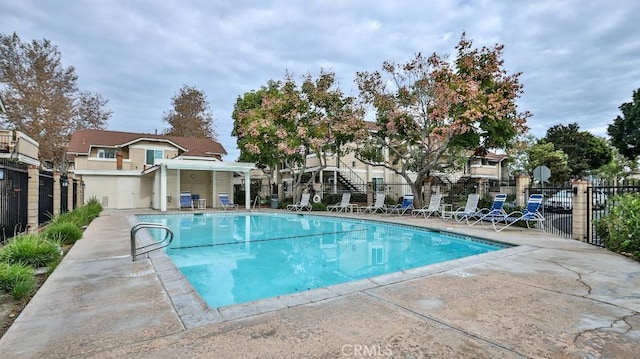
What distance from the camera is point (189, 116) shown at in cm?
3891

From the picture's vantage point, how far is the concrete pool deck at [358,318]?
8.72 ft

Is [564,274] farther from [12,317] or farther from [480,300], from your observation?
[12,317]

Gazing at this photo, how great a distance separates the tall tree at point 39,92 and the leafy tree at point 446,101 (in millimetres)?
24561

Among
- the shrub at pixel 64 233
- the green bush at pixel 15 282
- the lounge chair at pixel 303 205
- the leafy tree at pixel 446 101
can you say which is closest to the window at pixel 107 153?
the lounge chair at pixel 303 205

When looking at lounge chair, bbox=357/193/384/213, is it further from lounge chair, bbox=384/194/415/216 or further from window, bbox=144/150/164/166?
window, bbox=144/150/164/166

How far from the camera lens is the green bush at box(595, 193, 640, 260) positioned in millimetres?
6121

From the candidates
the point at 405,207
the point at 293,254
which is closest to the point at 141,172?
the point at 405,207

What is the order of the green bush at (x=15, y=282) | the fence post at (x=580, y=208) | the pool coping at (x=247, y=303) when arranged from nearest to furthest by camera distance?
1. the pool coping at (x=247, y=303)
2. the green bush at (x=15, y=282)
3. the fence post at (x=580, y=208)

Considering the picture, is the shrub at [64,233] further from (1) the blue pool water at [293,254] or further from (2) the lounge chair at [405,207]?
(2) the lounge chair at [405,207]

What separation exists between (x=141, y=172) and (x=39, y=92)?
1175cm

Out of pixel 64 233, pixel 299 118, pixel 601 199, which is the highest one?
pixel 299 118
